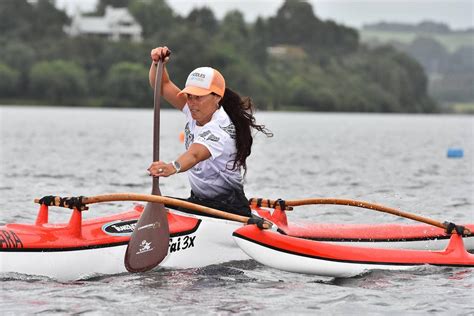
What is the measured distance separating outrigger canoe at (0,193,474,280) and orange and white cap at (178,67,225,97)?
1313 mm

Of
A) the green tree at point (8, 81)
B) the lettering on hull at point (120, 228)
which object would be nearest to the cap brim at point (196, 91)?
the lettering on hull at point (120, 228)

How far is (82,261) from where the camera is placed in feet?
34.2

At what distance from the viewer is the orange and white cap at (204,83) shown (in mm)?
10266

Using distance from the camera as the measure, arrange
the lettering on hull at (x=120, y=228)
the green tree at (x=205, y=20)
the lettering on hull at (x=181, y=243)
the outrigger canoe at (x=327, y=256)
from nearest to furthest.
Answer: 1. the outrigger canoe at (x=327, y=256)
2. the lettering on hull at (x=120, y=228)
3. the lettering on hull at (x=181, y=243)
4. the green tree at (x=205, y=20)

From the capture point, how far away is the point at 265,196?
2112cm

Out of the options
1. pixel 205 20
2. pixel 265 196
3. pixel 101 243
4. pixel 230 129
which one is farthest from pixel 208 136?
pixel 205 20

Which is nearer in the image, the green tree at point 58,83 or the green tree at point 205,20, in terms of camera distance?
the green tree at point 58,83

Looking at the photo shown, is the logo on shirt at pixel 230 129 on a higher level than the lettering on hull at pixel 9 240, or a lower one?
higher

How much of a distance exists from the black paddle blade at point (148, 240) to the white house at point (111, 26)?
15663 centimetres

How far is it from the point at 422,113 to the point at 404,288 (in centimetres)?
16730

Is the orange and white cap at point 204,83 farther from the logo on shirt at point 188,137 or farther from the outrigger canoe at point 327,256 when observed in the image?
the outrigger canoe at point 327,256

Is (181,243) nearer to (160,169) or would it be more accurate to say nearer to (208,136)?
(208,136)

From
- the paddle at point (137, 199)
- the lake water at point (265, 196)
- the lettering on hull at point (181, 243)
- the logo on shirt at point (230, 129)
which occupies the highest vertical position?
the logo on shirt at point (230, 129)

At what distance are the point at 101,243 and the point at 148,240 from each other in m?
0.57
